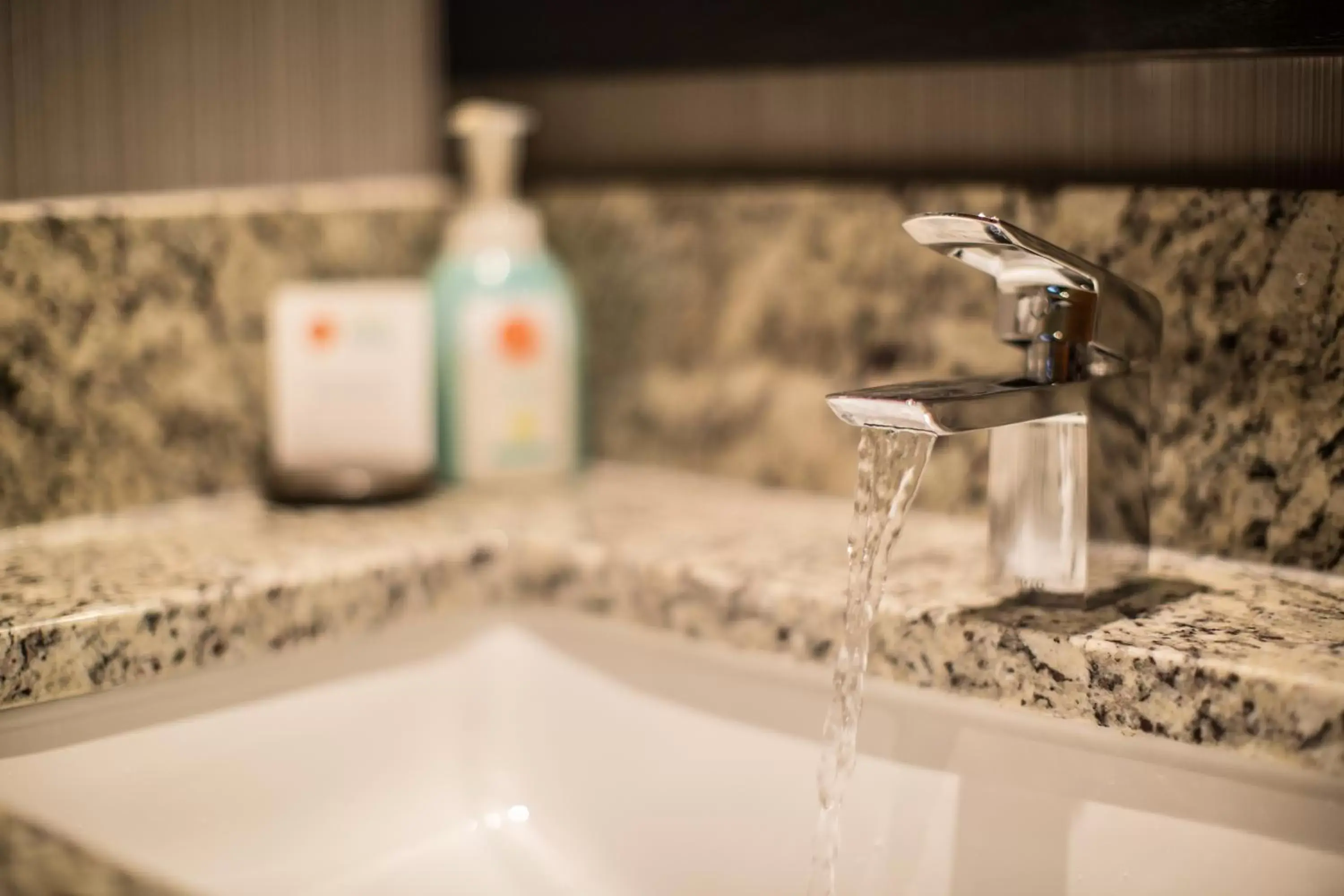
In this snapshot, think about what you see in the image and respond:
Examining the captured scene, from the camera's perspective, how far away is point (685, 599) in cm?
65

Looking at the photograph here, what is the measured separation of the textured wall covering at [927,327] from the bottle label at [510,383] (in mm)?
69

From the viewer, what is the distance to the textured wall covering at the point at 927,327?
633 mm

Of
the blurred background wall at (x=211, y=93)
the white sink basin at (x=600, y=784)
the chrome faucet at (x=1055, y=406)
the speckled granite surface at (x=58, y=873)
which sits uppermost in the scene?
the blurred background wall at (x=211, y=93)

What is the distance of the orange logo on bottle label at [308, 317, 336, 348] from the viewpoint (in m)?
0.80

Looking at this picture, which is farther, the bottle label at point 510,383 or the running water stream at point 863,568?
the bottle label at point 510,383

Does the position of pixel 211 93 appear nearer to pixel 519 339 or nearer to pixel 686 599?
pixel 519 339

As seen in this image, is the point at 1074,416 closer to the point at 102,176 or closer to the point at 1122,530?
the point at 1122,530

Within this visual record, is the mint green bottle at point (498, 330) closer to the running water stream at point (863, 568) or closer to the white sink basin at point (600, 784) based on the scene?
the white sink basin at point (600, 784)

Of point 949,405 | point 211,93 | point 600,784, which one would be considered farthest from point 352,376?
point 949,405

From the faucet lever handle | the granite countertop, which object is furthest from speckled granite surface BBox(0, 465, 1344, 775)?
the faucet lever handle

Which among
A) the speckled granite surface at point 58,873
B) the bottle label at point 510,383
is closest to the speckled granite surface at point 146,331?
the bottle label at point 510,383

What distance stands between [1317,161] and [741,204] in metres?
0.32

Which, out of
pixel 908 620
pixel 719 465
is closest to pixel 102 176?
pixel 719 465

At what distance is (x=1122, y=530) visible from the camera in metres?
0.63
